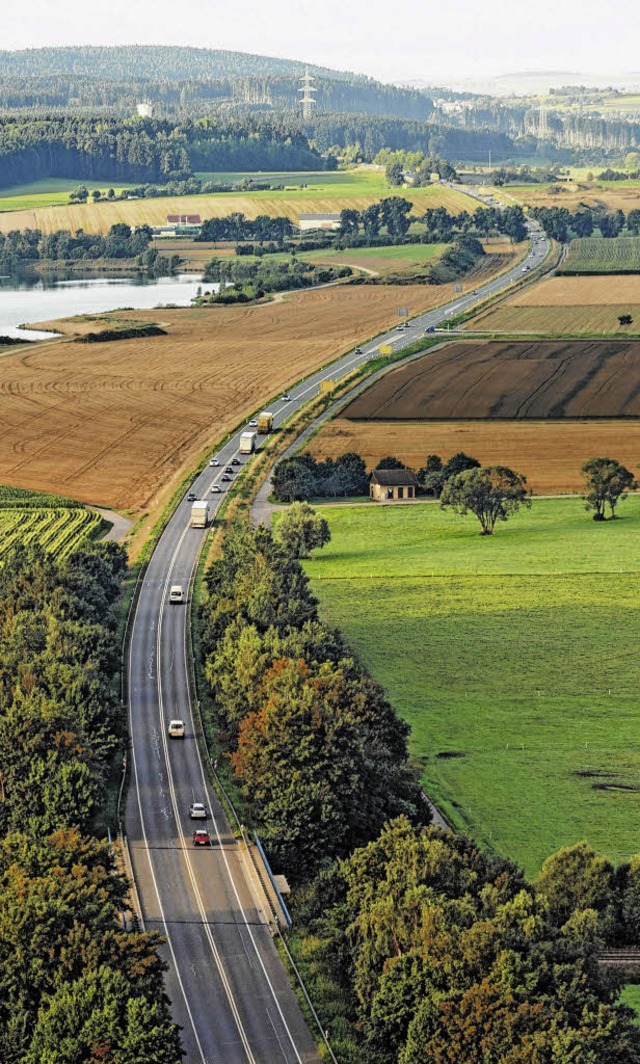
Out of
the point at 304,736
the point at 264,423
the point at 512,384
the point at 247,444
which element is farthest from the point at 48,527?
the point at 512,384

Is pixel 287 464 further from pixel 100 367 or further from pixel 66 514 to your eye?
pixel 100 367

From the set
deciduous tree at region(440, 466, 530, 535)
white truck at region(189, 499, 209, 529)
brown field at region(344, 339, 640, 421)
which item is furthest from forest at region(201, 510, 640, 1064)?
brown field at region(344, 339, 640, 421)

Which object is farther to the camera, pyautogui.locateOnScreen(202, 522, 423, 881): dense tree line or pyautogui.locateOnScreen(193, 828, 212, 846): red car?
pyautogui.locateOnScreen(193, 828, 212, 846): red car

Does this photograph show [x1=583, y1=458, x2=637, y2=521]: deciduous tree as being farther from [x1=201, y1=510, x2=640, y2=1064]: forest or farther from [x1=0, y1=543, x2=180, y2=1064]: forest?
[x1=0, y1=543, x2=180, y2=1064]: forest

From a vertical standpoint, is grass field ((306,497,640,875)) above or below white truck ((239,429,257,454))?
below

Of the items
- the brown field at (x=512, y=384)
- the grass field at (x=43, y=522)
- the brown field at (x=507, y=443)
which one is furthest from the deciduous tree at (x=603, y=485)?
the grass field at (x=43, y=522)

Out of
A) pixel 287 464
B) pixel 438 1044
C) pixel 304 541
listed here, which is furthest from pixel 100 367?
pixel 438 1044
